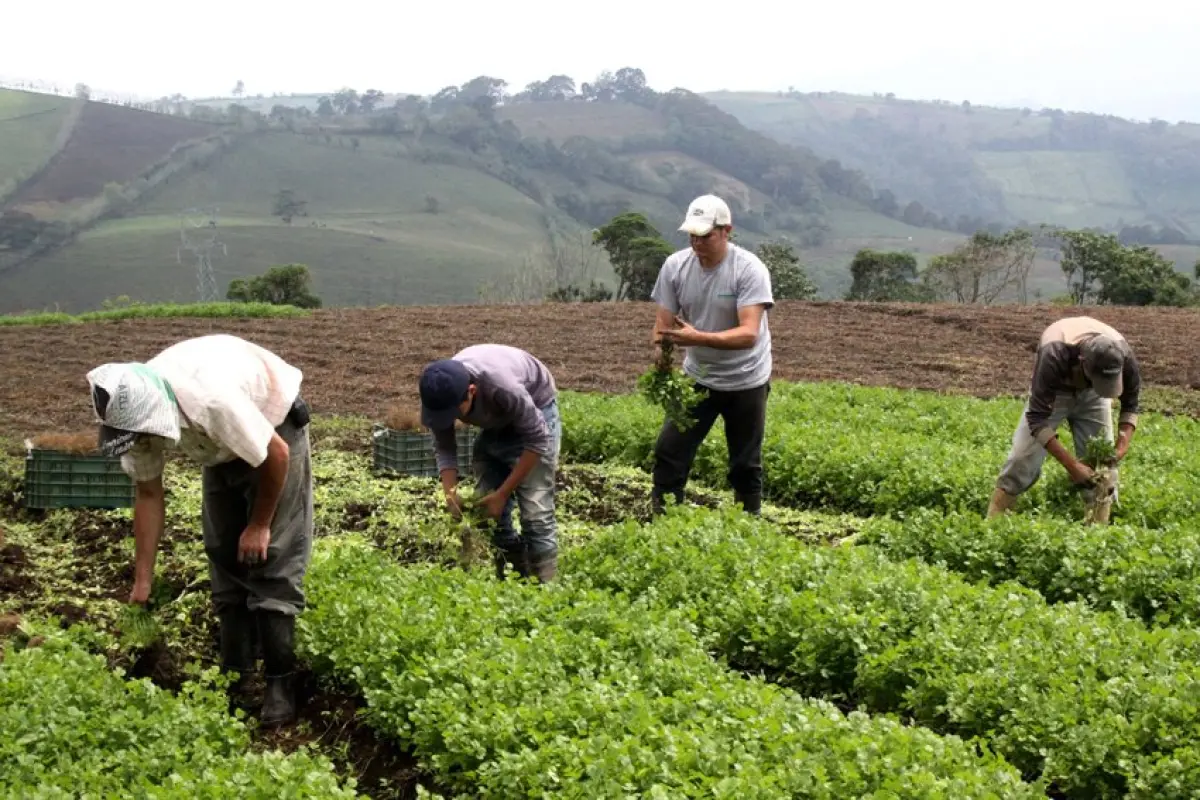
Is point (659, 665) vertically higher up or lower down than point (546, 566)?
higher up

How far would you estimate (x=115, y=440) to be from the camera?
171 inches

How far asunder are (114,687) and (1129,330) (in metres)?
23.5

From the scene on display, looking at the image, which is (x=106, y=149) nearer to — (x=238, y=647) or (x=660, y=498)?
(x=660, y=498)

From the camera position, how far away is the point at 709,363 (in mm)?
7613

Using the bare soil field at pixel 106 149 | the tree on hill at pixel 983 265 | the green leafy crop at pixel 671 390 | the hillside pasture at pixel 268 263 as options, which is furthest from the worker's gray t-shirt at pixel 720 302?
the bare soil field at pixel 106 149

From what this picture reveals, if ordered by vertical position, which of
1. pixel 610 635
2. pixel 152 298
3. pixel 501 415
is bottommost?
pixel 152 298

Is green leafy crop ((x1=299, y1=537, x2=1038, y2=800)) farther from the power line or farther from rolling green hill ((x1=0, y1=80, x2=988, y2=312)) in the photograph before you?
the power line

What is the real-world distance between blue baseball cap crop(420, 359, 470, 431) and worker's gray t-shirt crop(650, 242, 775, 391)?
7.12ft

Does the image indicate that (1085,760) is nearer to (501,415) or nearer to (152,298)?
(501,415)

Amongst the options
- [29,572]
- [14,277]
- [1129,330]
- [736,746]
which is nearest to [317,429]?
[29,572]

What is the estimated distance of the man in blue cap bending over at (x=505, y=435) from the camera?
5.66m

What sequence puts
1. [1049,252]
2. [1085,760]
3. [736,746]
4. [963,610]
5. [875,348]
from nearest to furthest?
[736,746]
[1085,760]
[963,610]
[875,348]
[1049,252]

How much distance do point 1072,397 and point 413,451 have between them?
5709 mm

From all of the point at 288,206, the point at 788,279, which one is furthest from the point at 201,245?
the point at 788,279
